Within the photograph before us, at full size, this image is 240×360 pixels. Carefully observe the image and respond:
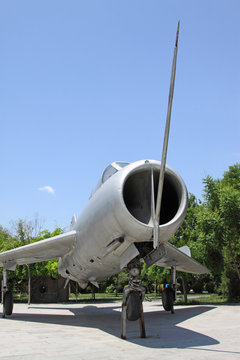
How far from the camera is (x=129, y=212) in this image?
6.23m

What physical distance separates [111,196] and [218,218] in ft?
38.0

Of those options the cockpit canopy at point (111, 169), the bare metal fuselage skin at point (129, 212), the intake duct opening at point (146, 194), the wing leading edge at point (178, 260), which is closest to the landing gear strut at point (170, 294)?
the wing leading edge at point (178, 260)

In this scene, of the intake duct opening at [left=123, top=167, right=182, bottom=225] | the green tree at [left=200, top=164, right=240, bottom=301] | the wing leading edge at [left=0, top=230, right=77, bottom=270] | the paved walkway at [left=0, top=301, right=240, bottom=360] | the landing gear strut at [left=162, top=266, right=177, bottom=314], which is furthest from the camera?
the green tree at [left=200, top=164, right=240, bottom=301]

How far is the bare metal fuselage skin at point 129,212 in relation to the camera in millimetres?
6238

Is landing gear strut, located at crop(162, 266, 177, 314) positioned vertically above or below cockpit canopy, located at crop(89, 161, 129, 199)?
below

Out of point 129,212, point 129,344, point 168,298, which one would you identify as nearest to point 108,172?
point 129,212

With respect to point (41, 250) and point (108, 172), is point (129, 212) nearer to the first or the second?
point (108, 172)

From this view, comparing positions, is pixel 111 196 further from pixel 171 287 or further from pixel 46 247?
pixel 171 287

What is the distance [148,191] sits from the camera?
7031mm

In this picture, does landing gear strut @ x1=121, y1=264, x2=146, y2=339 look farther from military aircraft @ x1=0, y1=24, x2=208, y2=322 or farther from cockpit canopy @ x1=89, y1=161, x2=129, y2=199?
cockpit canopy @ x1=89, y1=161, x2=129, y2=199

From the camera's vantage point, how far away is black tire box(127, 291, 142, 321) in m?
6.18

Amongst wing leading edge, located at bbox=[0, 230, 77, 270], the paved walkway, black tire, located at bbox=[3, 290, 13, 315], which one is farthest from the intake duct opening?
black tire, located at bbox=[3, 290, 13, 315]

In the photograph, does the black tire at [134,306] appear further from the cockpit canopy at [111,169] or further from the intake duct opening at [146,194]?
the cockpit canopy at [111,169]

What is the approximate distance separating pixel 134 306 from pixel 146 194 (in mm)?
2272
